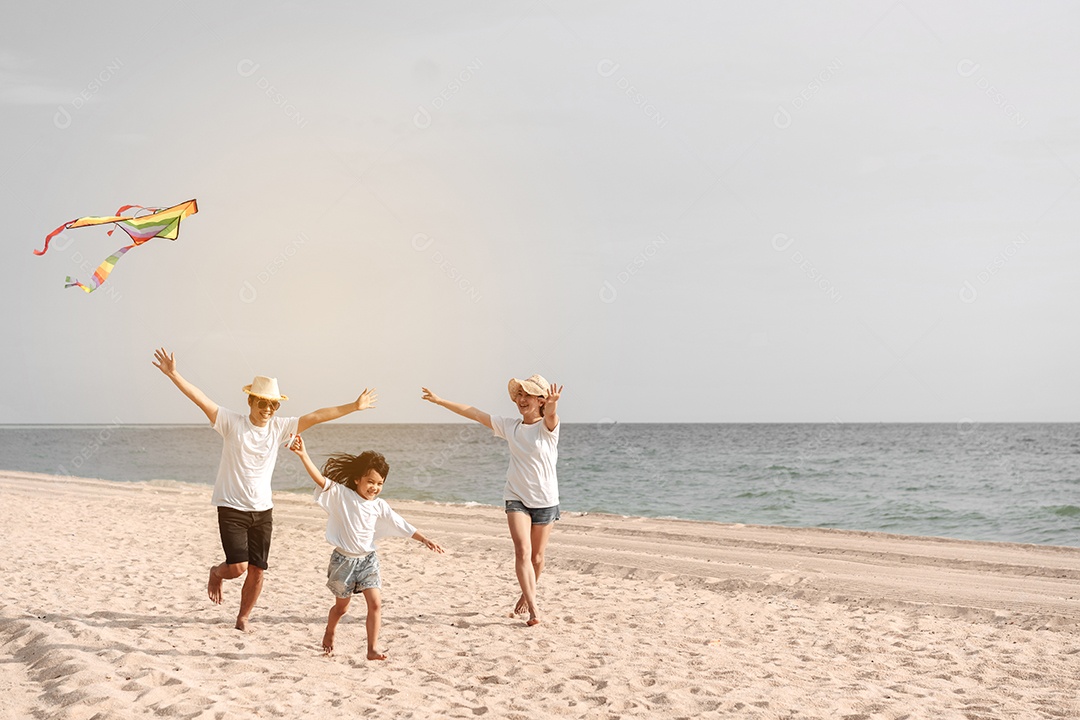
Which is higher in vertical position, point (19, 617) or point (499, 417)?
point (499, 417)

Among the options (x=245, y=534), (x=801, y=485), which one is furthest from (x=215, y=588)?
(x=801, y=485)

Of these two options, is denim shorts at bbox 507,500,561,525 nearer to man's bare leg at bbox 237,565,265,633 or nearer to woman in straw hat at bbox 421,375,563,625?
woman in straw hat at bbox 421,375,563,625

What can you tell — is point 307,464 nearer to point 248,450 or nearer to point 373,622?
point 248,450

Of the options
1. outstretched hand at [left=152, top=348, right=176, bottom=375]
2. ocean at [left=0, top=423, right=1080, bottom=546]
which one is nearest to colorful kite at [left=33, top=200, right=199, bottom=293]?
outstretched hand at [left=152, top=348, right=176, bottom=375]

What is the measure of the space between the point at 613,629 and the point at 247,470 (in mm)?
2930

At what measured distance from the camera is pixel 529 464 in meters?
6.69

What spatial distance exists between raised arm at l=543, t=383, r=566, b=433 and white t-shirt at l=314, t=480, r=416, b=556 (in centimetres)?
136

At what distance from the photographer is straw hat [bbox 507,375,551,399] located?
21.8 ft

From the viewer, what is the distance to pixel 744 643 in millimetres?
6496

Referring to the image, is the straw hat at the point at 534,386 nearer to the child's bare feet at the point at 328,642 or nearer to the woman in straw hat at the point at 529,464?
the woman in straw hat at the point at 529,464

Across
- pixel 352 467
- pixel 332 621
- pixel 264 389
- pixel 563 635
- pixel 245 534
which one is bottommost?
pixel 563 635

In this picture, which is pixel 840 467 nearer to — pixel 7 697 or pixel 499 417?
pixel 499 417

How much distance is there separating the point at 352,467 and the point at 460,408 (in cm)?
117

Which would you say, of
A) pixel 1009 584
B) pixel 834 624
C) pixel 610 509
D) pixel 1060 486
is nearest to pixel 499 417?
pixel 834 624
